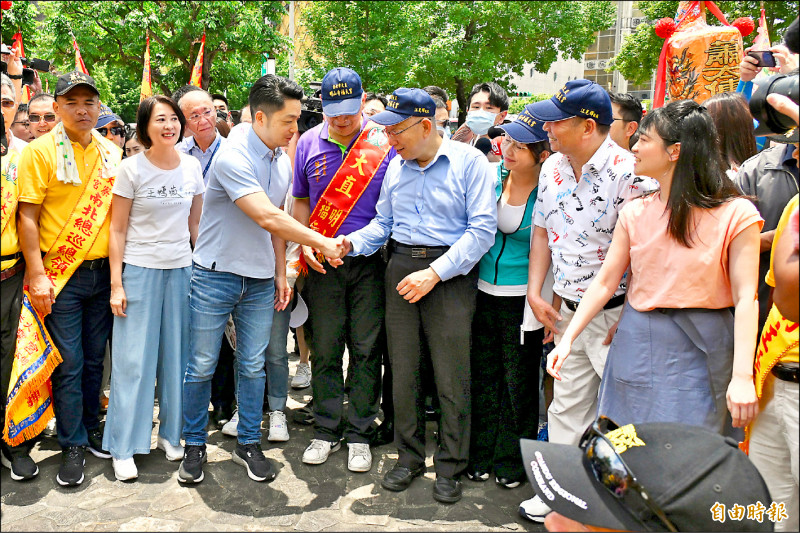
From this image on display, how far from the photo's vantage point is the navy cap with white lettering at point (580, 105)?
3236mm

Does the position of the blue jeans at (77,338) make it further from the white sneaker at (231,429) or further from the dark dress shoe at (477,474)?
the dark dress shoe at (477,474)

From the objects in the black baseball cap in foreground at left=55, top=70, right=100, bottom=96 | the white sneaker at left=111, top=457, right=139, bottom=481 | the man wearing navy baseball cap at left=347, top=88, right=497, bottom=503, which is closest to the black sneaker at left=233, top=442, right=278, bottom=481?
the white sneaker at left=111, top=457, right=139, bottom=481

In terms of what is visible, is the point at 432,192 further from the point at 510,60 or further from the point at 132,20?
the point at 510,60

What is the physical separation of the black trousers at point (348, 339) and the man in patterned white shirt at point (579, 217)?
40.2 inches

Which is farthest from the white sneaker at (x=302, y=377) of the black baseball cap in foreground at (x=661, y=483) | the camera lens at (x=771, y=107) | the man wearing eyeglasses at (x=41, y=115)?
the camera lens at (x=771, y=107)

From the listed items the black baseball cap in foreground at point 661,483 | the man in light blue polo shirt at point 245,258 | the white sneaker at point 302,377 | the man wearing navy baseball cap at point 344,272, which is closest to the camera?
the black baseball cap in foreground at point 661,483

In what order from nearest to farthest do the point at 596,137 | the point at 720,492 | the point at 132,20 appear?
the point at 720,492
the point at 596,137
the point at 132,20

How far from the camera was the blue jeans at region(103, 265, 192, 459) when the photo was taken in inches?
154

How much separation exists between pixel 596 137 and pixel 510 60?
19.3m

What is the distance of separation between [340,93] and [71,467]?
8.51 feet

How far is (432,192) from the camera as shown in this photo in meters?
3.63

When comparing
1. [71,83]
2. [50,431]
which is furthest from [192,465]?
[71,83]

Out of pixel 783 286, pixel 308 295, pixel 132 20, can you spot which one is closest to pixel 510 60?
pixel 132 20

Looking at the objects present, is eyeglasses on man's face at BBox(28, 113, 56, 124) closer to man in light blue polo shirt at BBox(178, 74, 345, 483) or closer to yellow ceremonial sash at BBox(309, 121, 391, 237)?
man in light blue polo shirt at BBox(178, 74, 345, 483)
